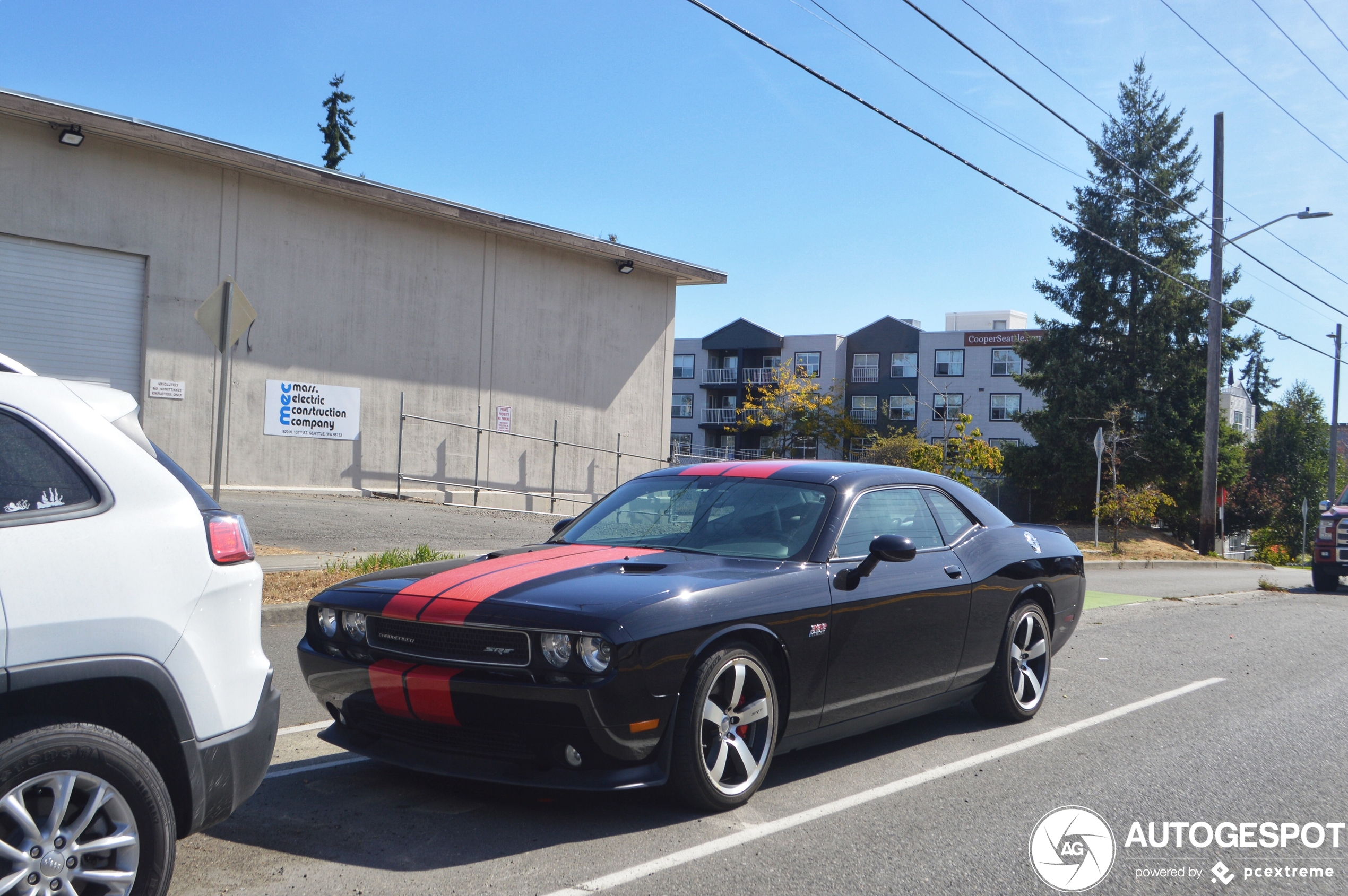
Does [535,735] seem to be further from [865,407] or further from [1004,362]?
[865,407]

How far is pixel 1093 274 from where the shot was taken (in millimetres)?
39375

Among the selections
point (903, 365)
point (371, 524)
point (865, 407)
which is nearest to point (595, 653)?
point (371, 524)

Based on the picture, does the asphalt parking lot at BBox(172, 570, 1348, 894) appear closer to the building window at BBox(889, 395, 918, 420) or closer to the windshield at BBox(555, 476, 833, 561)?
the windshield at BBox(555, 476, 833, 561)

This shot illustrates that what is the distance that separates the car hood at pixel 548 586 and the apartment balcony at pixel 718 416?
67297 mm

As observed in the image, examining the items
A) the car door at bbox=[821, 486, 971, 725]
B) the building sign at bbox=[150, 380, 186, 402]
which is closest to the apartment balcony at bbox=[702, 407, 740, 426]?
the building sign at bbox=[150, 380, 186, 402]

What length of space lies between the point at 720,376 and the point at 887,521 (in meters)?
68.7

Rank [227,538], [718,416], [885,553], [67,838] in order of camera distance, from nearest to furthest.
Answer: [67,838] < [227,538] < [885,553] < [718,416]

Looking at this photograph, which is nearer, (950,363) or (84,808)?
(84,808)

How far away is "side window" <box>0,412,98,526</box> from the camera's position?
111 inches

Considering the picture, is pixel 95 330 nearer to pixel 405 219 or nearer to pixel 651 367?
pixel 405 219

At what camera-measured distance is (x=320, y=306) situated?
20.9 m

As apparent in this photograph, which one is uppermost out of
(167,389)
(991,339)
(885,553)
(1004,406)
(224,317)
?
(991,339)

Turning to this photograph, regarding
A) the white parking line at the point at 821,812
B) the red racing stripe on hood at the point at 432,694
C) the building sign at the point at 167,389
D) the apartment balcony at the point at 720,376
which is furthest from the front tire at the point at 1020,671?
the apartment balcony at the point at 720,376

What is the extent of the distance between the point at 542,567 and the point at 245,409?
1690cm
